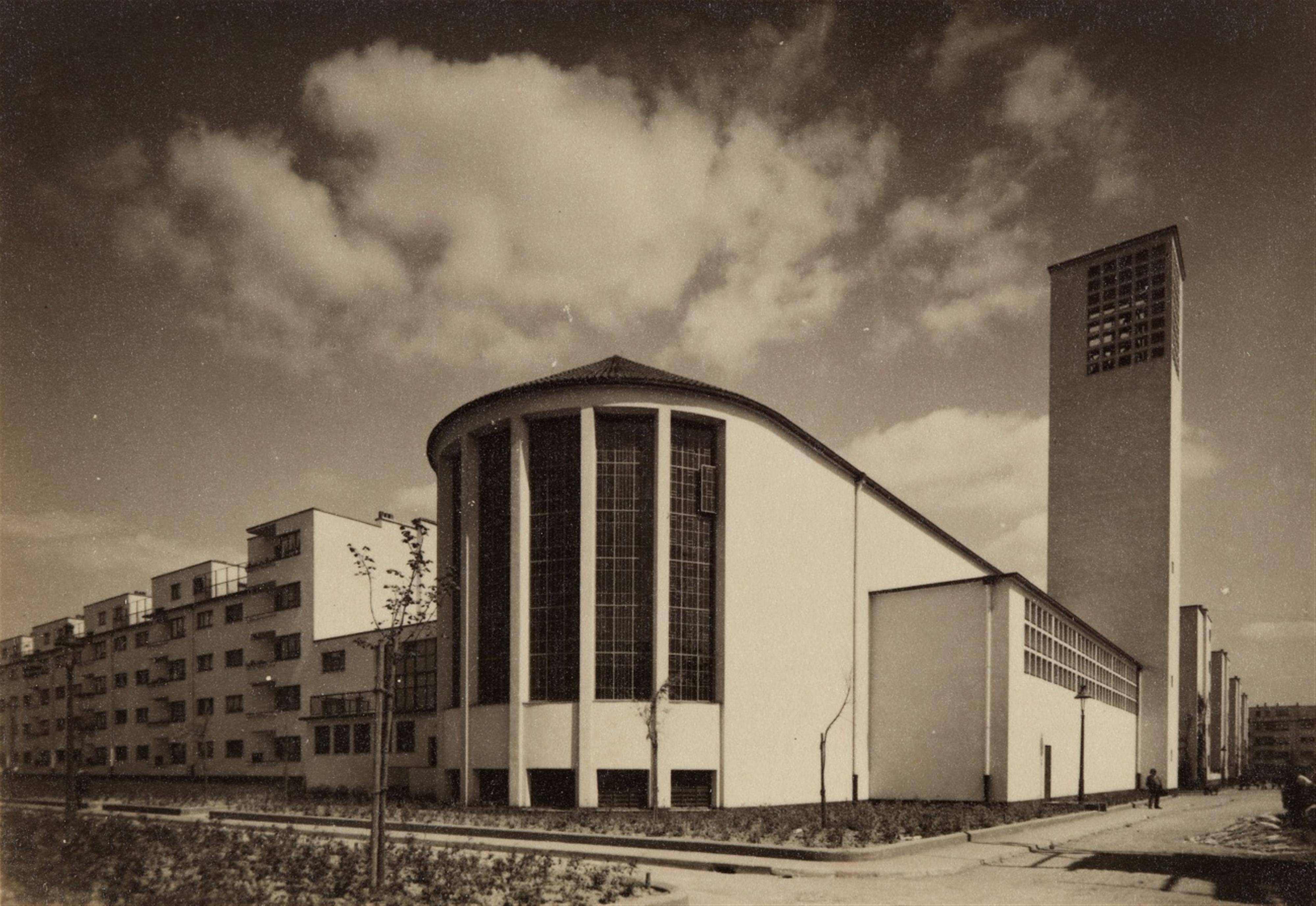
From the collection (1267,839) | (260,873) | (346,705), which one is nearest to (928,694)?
(1267,839)

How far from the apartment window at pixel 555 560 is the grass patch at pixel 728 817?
13.6ft

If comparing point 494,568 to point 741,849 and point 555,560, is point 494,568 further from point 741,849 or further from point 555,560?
point 741,849

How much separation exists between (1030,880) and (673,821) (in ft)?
35.7

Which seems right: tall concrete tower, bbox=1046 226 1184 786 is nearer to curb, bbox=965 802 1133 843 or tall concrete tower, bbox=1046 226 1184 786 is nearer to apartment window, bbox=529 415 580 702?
curb, bbox=965 802 1133 843

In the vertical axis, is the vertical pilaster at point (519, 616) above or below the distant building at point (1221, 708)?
above

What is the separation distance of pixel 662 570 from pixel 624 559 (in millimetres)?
1259

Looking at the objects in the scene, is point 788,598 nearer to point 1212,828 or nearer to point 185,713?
point 1212,828

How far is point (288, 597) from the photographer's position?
5478cm

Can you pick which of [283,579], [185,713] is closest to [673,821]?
[283,579]

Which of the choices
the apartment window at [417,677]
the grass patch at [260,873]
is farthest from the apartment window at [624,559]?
the apartment window at [417,677]

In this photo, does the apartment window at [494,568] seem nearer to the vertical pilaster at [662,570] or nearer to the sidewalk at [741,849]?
the vertical pilaster at [662,570]

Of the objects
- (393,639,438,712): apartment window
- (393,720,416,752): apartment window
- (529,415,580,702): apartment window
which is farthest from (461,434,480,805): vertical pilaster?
(393,639,438,712): apartment window

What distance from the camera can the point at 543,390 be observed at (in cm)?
3141

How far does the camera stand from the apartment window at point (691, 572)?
100 feet
